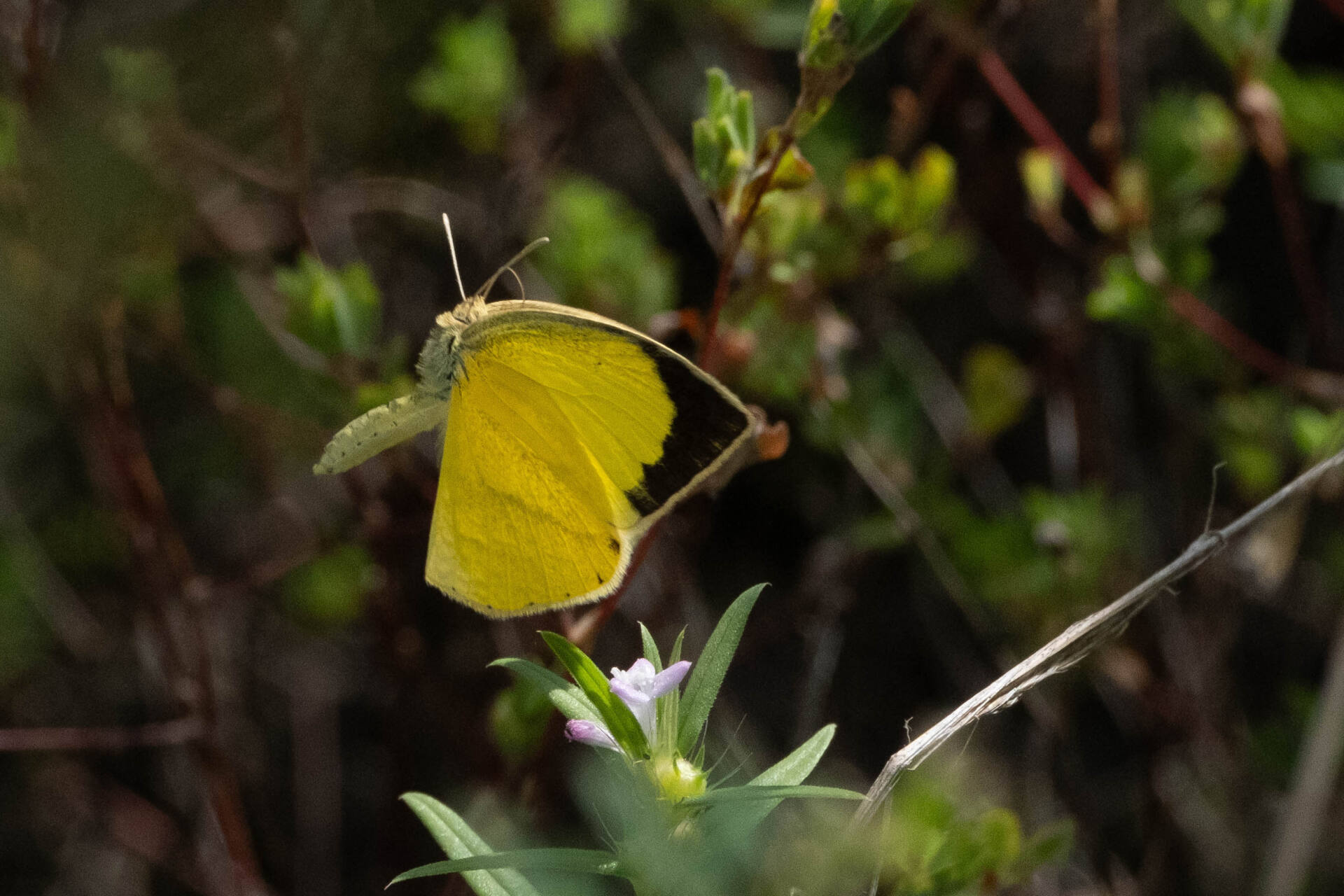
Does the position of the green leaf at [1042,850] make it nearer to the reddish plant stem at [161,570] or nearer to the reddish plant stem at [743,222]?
the reddish plant stem at [743,222]

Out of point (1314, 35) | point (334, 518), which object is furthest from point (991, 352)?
point (334, 518)

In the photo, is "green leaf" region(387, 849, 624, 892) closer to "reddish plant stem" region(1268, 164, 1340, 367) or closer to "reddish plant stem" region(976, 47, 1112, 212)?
"reddish plant stem" region(976, 47, 1112, 212)

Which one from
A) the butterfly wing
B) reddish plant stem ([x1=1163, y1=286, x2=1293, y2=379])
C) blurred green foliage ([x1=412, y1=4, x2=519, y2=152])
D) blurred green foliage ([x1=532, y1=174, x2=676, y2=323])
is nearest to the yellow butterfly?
the butterfly wing

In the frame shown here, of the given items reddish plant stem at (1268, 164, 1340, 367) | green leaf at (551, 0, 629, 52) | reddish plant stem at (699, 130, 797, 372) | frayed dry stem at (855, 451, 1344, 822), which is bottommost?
reddish plant stem at (1268, 164, 1340, 367)

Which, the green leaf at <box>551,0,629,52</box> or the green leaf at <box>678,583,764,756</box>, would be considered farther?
the green leaf at <box>551,0,629,52</box>

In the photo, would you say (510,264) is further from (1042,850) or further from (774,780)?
(1042,850)
